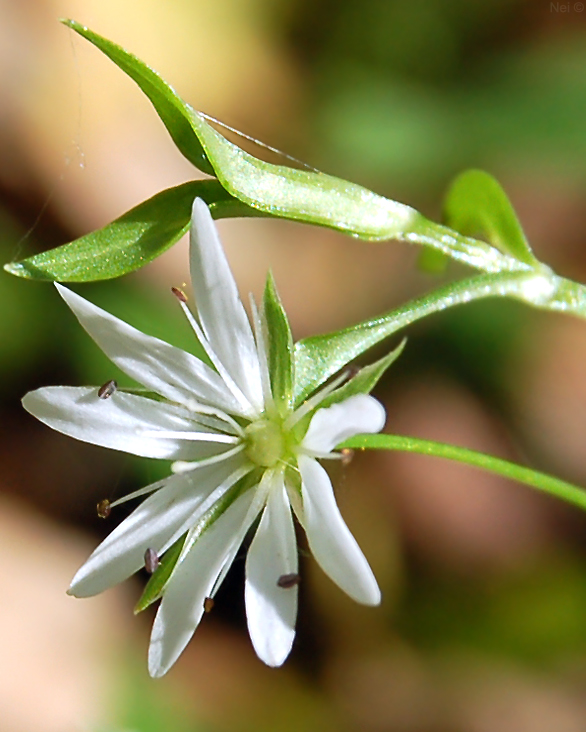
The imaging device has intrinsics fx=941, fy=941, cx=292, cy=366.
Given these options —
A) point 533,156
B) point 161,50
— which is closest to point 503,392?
point 533,156

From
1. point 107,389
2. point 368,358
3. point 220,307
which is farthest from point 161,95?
point 368,358

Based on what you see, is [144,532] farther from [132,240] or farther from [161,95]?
[161,95]

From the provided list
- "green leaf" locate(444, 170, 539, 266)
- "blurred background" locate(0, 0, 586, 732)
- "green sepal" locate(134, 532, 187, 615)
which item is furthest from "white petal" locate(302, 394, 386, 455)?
"blurred background" locate(0, 0, 586, 732)

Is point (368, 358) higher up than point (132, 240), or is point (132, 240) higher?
point (368, 358)

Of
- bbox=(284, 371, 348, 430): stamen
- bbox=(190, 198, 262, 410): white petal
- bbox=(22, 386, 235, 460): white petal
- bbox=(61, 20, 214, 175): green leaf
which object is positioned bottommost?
bbox=(22, 386, 235, 460): white petal

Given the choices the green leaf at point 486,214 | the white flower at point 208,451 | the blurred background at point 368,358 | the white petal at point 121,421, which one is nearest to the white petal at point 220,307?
the white flower at point 208,451

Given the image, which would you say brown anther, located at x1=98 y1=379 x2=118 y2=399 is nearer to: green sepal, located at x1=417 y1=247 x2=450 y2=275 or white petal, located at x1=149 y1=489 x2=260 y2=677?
white petal, located at x1=149 y1=489 x2=260 y2=677

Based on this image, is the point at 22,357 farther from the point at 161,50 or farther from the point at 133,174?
the point at 161,50
